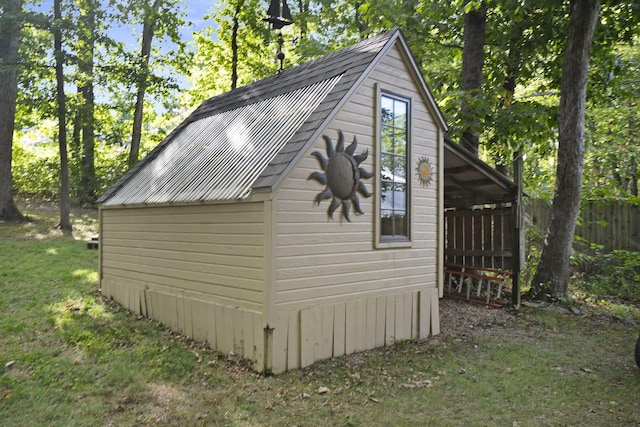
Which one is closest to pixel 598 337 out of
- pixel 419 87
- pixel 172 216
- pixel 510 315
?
pixel 510 315

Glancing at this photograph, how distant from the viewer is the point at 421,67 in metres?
14.8

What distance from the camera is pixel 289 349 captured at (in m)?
5.66

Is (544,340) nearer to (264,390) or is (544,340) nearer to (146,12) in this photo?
(264,390)

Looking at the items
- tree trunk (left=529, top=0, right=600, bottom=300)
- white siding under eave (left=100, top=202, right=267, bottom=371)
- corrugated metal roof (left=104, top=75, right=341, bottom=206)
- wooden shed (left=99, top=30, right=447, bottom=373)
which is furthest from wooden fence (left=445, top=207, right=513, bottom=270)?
white siding under eave (left=100, top=202, right=267, bottom=371)

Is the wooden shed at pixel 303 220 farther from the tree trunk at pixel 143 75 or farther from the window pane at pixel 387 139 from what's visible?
the tree trunk at pixel 143 75

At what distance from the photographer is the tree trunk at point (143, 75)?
15771mm

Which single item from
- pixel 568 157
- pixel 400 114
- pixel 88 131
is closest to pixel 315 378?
pixel 400 114

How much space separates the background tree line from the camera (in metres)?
10.5

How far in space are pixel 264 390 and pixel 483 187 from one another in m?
6.75

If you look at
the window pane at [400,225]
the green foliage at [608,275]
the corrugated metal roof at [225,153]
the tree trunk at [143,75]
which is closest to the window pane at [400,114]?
the corrugated metal roof at [225,153]

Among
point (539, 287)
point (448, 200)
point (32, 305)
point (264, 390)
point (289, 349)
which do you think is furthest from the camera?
point (448, 200)

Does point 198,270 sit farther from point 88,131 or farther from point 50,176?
point 50,176

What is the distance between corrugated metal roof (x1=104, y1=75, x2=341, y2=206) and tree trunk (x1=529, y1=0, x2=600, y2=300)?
555 centimetres

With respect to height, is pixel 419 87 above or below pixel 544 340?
above
